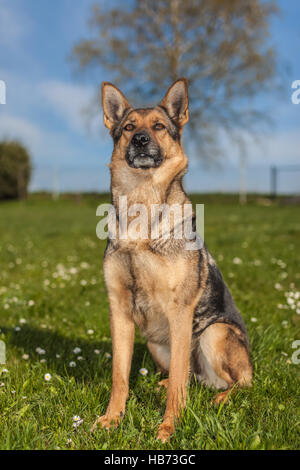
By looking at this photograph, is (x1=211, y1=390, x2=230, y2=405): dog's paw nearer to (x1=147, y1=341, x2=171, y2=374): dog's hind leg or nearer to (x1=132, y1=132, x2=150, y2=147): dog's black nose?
(x1=147, y1=341, x2=171, y2=374): dog's hind leg

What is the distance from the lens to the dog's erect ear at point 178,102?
3421 mm

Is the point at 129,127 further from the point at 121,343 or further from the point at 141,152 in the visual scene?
the point at 121,343

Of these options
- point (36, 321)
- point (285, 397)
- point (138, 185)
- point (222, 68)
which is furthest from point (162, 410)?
point (222, 68)

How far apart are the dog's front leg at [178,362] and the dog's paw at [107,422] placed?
0.35 metres

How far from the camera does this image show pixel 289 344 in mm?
4746

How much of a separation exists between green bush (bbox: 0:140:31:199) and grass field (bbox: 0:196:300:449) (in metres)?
30.9

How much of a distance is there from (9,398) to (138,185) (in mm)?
2021

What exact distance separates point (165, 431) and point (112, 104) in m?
2.73

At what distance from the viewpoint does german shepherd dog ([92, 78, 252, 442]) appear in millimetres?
3062

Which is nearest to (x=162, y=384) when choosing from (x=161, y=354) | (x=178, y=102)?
(x=161, y=354)

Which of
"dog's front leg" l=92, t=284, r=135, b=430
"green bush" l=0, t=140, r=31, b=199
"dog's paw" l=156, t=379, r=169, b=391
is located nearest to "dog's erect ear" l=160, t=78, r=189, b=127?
"dog's front leg" l=92, t=284, r=135, b=430

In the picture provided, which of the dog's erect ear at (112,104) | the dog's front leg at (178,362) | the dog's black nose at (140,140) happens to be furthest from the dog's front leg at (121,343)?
the dog's erect ear at (112,104)

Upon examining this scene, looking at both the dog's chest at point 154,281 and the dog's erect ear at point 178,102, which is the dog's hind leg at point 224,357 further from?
the dog's erect ear at point 178,102

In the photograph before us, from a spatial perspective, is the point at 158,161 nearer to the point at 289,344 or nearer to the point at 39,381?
the point at 39,381
